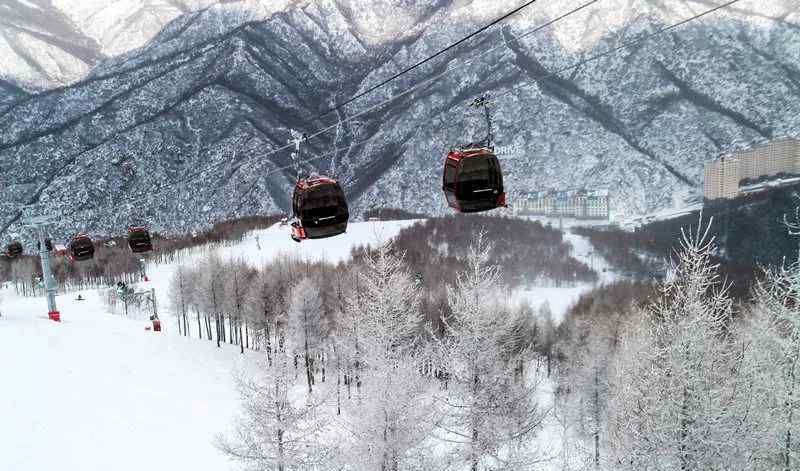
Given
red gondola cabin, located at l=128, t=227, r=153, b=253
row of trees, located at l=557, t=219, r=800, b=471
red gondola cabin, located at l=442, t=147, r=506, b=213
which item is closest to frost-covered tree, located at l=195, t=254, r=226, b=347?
red gondola cabin, located at l=128, t=227, r=153, b=253

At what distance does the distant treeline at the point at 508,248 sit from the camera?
111 meters

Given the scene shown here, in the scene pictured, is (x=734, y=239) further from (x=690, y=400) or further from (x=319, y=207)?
(x=319, y=207)

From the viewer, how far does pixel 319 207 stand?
12.9 m

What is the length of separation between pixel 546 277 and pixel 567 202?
8403 cm

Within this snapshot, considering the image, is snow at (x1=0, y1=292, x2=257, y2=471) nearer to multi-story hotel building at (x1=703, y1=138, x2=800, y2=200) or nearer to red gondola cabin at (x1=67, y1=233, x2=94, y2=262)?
red gondola cabin at (x1=67, y1=233, x2=94, y2=262)

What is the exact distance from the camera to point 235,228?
13562cm

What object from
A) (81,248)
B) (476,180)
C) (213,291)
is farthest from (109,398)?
(213,291)

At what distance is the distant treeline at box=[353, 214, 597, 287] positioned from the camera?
4385 inches

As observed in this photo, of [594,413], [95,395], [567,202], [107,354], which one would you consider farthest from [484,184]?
[567,202]

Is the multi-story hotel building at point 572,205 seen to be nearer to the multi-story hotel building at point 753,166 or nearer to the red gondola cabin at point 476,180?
the multi-story hotel building at point 753,166

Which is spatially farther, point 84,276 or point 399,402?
point 84,276

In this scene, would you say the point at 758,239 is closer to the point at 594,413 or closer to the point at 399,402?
the point at 594,413

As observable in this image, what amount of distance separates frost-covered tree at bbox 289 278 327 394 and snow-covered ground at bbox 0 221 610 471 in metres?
4.94

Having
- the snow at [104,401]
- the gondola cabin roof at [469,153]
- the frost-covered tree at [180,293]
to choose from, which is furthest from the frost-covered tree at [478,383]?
the frost-covered tree at [180,293]
